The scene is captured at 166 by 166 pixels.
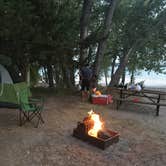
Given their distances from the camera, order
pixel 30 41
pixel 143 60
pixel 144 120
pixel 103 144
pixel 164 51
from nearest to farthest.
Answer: pixel 103 144, pixel 144 120, pixel 30 41, pixel 164 51, pixel 143 60

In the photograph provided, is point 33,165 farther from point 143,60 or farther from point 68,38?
point 143,60

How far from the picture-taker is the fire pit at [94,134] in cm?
385

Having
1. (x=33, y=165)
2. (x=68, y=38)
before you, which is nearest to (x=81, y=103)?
(x=68, y=38)

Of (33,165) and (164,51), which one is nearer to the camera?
(33,165)

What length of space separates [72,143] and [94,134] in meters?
0.45

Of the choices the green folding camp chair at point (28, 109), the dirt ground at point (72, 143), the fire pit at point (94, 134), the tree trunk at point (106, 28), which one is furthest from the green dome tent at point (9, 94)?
the tree trunk at point (106, 28)

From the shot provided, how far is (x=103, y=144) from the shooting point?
3.77m

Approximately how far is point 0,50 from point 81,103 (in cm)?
311

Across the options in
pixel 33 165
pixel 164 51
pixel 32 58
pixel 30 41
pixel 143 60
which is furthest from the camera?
pixel 143 60

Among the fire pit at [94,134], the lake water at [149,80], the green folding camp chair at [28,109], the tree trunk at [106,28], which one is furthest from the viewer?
the lake water at [149,80]

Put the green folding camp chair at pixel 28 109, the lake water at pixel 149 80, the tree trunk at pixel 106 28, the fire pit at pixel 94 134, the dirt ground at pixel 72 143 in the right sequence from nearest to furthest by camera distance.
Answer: the dirt ground at pixel 72 143, the fire pit at pixel 94 134, the green folding camp chair at pixel 28 109, the tree trunk at pixel 106 28, the lake water at pixel 149 80

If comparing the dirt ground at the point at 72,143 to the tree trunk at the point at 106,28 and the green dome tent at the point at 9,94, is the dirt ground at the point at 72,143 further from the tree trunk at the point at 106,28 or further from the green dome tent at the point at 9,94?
the tree trunk at the point at 106,28

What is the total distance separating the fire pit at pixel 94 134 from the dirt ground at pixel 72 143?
97 mm

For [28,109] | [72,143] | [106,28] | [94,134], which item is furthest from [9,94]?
[106,28]
